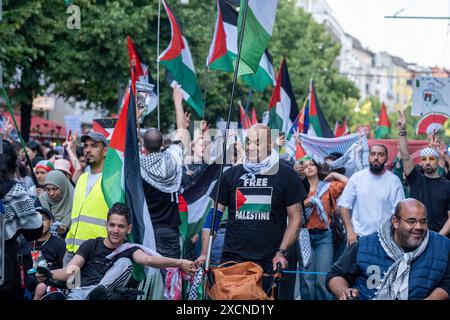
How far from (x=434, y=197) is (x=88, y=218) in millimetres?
3919

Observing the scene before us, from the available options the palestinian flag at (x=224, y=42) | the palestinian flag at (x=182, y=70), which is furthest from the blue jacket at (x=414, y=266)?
the palestinian flag at (x=182, y=70)

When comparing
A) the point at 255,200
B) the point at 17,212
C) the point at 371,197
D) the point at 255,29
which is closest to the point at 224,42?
the point at 371,197

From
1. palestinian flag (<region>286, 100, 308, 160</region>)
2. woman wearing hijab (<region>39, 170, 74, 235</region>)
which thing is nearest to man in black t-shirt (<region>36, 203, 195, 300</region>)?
woman wearing hijab (<region>39, 170, 74, 235</region>)

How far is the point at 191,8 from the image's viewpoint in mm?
36344

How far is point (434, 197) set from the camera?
1137cm

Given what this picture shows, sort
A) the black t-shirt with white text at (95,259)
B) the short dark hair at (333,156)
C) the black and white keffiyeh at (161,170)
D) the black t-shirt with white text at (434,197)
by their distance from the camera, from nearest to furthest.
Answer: the black t-shirt with white text at (95,259) → the black and white keffiyeh at (161,170) → the black t-shirt with white text at (434,197) → the short dark hair at (333,156)

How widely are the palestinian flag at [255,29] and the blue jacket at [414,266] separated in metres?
2.74

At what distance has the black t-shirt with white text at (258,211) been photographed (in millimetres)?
8625

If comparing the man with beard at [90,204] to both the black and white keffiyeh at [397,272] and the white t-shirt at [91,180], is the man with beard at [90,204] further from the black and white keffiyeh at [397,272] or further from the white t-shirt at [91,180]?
the black and white keffiyeh at [397,272]

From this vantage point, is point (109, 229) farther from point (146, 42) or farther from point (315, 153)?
point (146, 42)

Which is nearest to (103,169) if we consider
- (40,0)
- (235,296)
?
(235,296)

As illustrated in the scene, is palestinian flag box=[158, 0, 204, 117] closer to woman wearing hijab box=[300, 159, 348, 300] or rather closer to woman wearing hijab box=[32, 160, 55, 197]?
woman wearing hijab box=[32, 160, 55, 197]

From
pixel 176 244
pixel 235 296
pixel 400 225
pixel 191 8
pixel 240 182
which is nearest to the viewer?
pixel 400 225

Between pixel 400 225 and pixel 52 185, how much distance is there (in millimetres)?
5158
